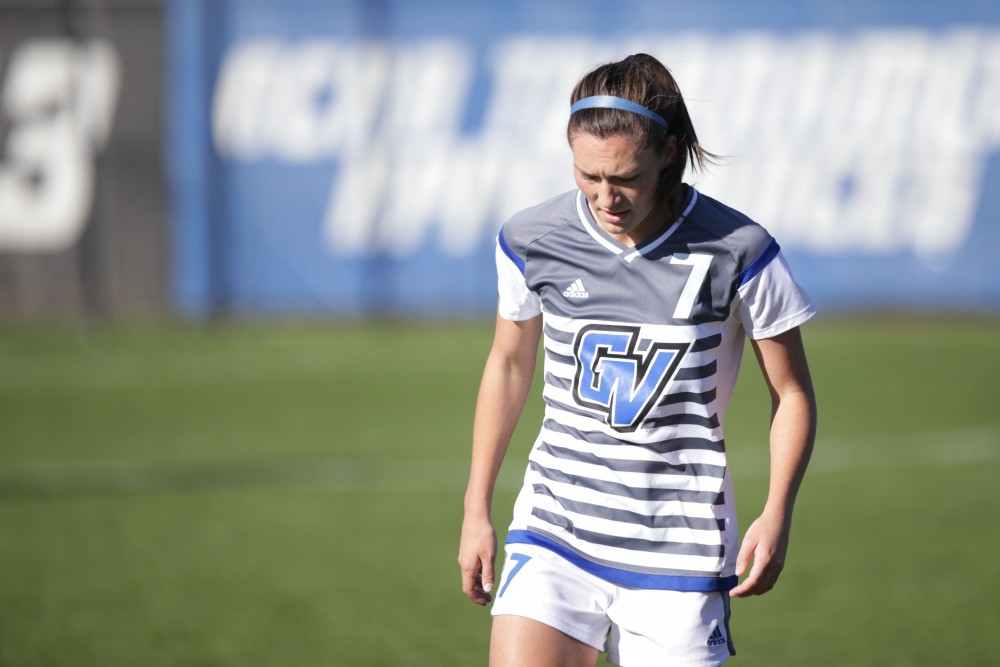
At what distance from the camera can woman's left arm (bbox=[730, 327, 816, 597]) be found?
3.09 meters

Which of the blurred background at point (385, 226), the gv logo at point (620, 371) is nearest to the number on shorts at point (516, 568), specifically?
the gv logo at point (620, 371)

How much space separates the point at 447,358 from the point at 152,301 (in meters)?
5.08

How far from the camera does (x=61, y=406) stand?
1298cm

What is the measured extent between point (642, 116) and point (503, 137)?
14.2m

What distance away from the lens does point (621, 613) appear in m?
3.27

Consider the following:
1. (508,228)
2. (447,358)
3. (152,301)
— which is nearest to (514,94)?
(447,358)

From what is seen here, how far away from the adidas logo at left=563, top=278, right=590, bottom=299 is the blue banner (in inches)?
484

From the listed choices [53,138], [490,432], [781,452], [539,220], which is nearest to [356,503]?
[490,432]

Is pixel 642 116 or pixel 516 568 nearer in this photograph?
pixel 642 116

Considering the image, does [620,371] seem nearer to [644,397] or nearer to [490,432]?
[644,397]

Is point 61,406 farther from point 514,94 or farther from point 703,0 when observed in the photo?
point 703,0

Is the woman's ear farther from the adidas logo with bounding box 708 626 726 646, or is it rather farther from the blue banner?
the blue banner

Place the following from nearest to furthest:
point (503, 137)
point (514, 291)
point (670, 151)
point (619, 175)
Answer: point (619, 175)
point (670, 151)
point (514, 291)
point (503, 137)

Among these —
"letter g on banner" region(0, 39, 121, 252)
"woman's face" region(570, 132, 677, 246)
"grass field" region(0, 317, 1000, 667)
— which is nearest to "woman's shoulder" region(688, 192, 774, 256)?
"woman's face" region(570, 132, 677, 246)
